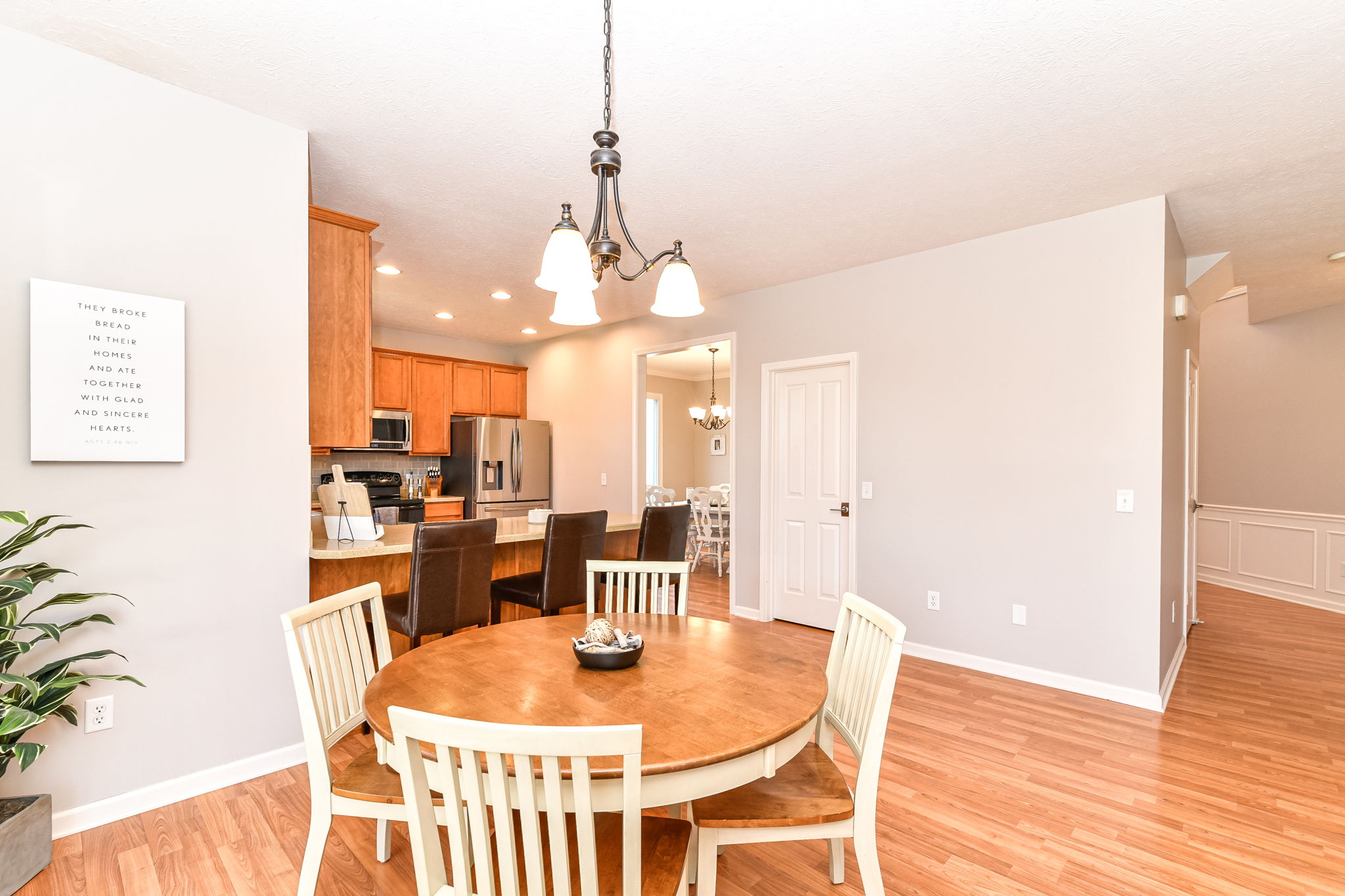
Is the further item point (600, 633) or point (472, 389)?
point (472, 389)

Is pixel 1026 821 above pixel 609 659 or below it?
below

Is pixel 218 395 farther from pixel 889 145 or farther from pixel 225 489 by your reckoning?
pixel 889 145

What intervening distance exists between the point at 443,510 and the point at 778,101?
194 inches

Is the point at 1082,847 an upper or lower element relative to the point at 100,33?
lower

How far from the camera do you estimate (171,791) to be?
2.27 m

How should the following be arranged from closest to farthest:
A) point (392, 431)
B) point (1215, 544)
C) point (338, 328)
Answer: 1. point (338, 328)
2. point (392, 431)
3. point (1215, 544)

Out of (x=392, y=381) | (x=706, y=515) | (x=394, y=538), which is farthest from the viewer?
(x=706, y=515)

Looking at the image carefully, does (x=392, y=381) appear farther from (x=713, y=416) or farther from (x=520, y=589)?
(x=713, y=416)

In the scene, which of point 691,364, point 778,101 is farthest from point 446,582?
point 691,364

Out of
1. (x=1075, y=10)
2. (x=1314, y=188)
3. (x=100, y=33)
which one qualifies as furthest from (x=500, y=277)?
(x=1314, y=188)

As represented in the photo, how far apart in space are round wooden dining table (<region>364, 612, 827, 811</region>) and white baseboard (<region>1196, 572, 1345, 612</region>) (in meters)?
6.28

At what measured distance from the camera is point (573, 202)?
10.6ft

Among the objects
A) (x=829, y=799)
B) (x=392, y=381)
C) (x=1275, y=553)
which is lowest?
(x=1275, y=553)

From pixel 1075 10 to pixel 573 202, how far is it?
215 centimetres
